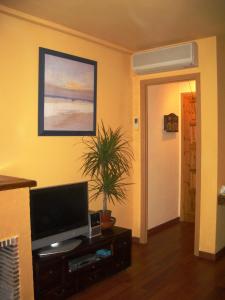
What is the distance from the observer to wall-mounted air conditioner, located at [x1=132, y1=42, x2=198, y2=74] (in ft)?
12.2

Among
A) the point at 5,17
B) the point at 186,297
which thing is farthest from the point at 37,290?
the point at 5,17

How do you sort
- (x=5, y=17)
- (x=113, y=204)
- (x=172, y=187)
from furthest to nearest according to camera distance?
(x=172, y=187) → (x=113, y=204) → (x=5, y=17)

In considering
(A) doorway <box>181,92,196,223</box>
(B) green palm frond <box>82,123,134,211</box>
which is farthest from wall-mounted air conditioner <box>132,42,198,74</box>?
(A) doorway <box>181,92,196,223</box>

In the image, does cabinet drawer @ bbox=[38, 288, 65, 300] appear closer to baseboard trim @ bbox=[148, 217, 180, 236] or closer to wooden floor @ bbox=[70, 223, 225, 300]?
wooden floor @ bbox=[70, 223, 225, 300]

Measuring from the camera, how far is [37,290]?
8.78 feet

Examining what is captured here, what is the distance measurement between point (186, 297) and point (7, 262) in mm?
1597

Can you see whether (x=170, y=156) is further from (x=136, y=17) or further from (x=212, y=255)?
(x=136, y=17)

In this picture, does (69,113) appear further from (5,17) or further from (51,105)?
(5,17)

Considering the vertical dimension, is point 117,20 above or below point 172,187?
above

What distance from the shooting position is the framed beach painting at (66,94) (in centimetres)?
325

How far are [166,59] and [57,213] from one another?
2176 millimetres

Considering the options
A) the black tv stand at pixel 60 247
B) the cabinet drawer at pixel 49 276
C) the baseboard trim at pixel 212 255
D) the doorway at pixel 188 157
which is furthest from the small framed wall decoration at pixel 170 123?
the cabinet drawer at pixel 49 276

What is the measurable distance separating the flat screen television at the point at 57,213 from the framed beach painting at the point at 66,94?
0.63 metres

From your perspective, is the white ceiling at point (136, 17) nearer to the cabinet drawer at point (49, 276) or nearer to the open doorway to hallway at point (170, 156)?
the open doorway to hallway at point (170, 156)
